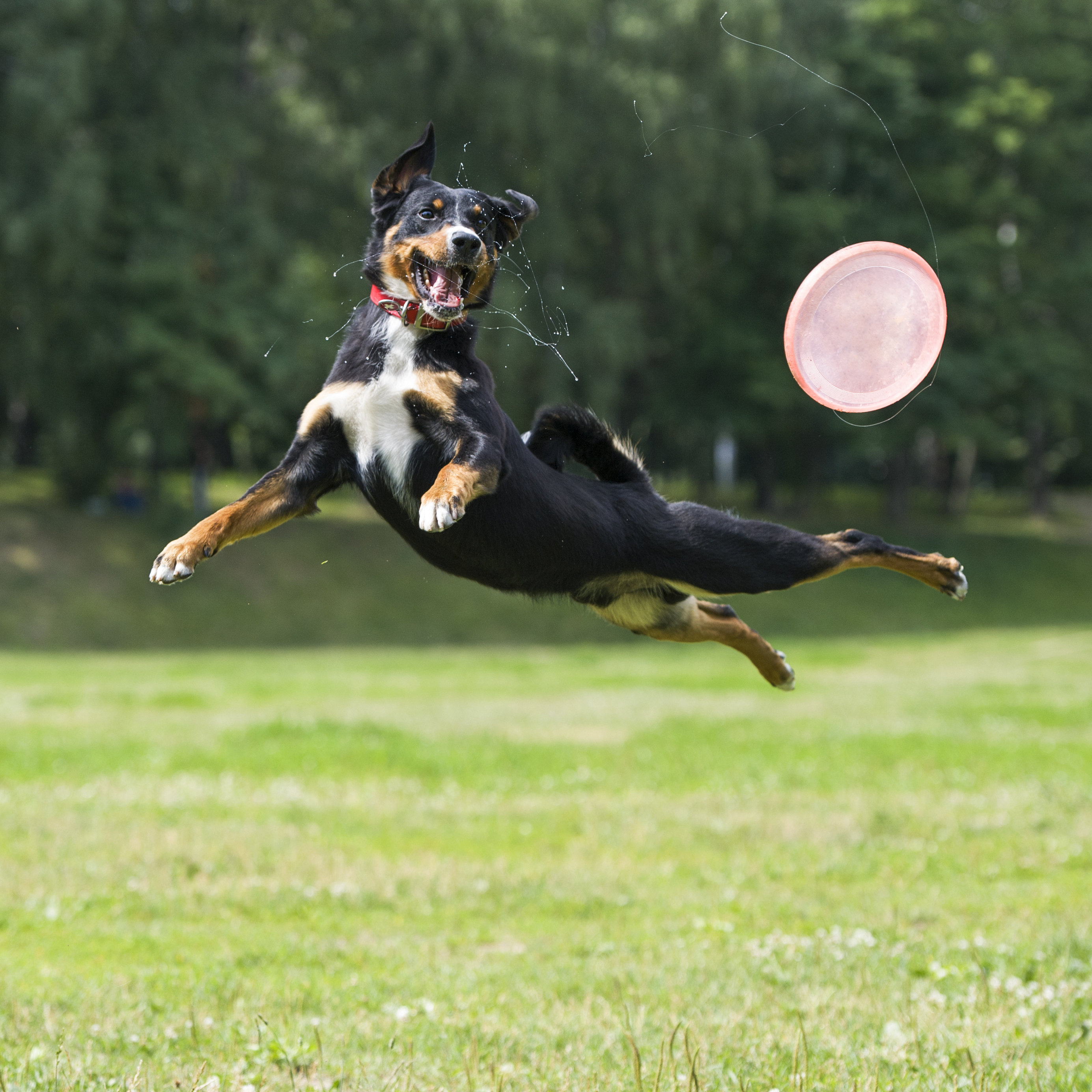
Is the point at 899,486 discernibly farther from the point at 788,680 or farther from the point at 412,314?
the point at 412,314

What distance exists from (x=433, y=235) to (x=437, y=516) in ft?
3.13

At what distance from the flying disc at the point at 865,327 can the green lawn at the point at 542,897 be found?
2335 millimetres

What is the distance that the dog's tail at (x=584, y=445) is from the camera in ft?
14.7

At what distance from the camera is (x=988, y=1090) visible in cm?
435

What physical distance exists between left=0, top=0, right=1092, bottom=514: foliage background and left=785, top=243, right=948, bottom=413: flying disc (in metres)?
16.7

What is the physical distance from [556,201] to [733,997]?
81.9ft

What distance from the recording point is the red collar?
12.7ft

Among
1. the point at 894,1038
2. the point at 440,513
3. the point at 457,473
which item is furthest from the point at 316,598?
the point at 440,513

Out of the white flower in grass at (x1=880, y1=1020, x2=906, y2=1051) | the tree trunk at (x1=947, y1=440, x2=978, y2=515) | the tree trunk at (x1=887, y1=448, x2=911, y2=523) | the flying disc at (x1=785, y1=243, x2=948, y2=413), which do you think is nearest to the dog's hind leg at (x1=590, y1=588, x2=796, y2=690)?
the flying disc at (x1=785, y1=243, x2=948, y2=413)

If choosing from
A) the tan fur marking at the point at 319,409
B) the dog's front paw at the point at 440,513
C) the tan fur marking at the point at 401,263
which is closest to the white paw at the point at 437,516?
the dog's front paw at the point at 440,513

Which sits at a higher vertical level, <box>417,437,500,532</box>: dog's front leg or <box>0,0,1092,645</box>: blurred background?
<box>0,0,1092,645</box>: blurred background

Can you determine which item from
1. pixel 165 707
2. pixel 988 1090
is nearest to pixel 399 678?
pixel 165 707

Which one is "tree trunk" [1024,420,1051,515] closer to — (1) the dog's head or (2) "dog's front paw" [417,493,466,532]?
(1) the dog's head

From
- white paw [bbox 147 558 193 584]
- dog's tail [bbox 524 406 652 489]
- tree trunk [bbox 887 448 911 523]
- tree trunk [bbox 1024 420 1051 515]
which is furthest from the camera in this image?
tree trunk [bbox 1024 420 1051 515]
